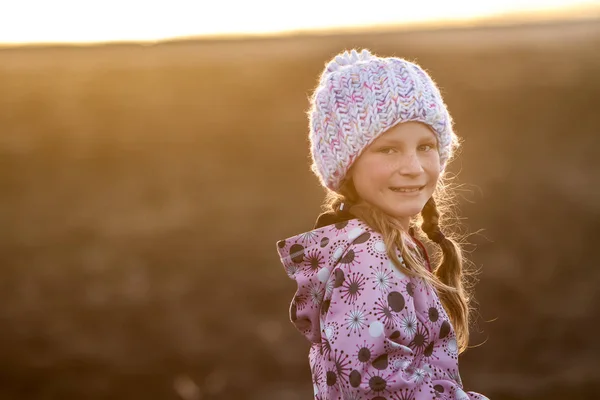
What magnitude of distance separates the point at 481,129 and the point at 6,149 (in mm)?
4867

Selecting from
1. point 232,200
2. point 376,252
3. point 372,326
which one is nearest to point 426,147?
point 376,252

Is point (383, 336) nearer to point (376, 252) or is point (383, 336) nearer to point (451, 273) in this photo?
point (376, 252)

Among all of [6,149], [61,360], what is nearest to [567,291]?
[61,360]

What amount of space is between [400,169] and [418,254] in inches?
8.6

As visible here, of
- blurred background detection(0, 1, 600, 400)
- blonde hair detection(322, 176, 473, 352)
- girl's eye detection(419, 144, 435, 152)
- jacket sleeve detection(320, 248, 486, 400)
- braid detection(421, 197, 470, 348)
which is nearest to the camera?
jacket sleeve detection(320, 248, 486, 400)

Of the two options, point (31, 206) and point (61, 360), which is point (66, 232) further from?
point (61, 360)

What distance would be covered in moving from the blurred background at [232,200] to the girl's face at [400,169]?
270 inches

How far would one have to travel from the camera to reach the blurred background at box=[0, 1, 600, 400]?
9422 millimetres

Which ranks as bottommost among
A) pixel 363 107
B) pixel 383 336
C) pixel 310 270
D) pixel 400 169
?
pixel 383 336

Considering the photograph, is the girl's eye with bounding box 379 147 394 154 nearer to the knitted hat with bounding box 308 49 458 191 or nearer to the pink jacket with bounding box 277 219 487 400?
the knitted hat with bounding box 308 49 458 191

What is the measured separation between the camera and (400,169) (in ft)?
7.70

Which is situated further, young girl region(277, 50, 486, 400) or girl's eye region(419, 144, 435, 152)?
girl's eye region(419, 144, 435, 152)

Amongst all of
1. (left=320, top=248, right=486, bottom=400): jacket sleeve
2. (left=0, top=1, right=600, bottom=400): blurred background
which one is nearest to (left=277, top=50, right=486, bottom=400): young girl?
(left=320, top=248, right=486, bottom=400): jacket sleeve

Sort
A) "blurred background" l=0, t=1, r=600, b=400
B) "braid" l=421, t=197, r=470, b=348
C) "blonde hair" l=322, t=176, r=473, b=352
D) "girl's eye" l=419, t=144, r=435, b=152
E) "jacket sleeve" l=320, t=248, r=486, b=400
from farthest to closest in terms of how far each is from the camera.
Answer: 1. "blurred background" l=0, t=1, r=600, b=400
2. "braid" l=421, t=197, r=470, b=348
3. "girl's eye" l=419, t=144, r=435, b=152
4. "blonde hair" l=322, t=176, r=473, b=352
5. "jacket sleeve" l=320, t=248, r=486, b=400
